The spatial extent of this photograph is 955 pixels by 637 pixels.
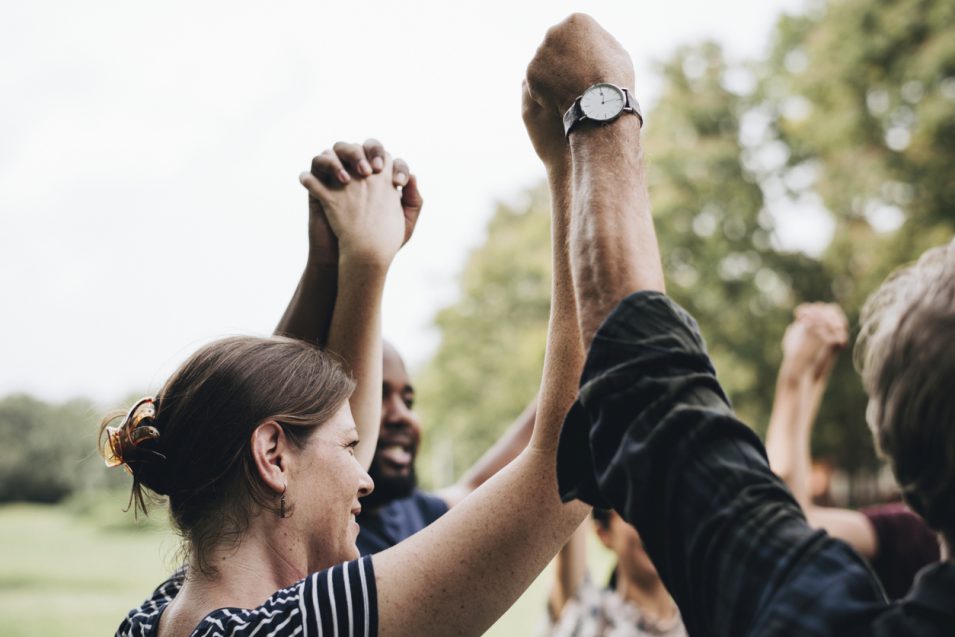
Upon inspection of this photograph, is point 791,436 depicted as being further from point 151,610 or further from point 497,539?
point 151,610

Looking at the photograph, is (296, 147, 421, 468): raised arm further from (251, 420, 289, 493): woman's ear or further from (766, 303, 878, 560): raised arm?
(766, 303, 878, 560): raised arm

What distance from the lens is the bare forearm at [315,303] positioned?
225cm

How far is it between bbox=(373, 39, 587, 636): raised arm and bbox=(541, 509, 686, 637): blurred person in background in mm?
2026

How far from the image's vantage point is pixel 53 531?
102 feet

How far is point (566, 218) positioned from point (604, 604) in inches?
103

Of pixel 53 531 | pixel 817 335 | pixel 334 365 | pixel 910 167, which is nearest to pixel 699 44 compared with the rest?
pixel 910 167

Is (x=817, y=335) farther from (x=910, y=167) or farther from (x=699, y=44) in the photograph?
(x=699, y=44)

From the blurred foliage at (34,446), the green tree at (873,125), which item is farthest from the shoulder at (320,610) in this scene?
the blurred foliage at (34,446)

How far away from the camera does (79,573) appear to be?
75.6 feet

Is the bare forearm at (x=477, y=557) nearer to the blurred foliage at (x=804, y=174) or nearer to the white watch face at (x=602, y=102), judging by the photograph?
the white watch face at (x=602, y=102)

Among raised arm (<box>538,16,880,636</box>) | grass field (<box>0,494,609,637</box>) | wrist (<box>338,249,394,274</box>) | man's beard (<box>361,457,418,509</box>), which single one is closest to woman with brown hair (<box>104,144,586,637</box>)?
wrist (<box>338,249,394,274</box>)

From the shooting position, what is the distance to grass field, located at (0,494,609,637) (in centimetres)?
1630

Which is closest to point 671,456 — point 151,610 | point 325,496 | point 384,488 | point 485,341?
point 325,496

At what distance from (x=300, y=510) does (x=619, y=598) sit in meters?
2.37
